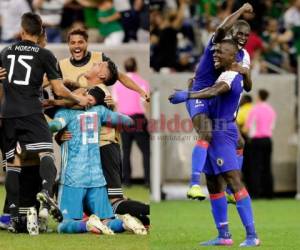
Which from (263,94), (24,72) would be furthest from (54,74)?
(263,94)

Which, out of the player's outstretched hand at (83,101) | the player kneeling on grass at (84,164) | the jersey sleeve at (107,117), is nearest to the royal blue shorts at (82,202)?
the player kneeling on grass at (84,164)

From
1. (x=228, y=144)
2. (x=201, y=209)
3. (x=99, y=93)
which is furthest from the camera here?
(x=201, y=209)

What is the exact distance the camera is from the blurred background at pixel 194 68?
55.9 feet

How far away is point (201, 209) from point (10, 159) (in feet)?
19.9

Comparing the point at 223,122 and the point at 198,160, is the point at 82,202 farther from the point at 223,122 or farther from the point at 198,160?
the point at 223,122

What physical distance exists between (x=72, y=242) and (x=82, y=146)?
4.56ft

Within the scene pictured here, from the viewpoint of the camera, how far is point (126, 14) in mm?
17172

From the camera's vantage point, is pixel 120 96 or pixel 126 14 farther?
pixel 126 14

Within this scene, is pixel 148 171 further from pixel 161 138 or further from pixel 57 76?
pixel 57 76

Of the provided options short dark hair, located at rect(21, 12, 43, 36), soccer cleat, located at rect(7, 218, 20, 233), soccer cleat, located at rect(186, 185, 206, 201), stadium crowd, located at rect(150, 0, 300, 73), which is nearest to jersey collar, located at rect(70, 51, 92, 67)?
short dark hair, located at rect(21, 12, 43, 36)

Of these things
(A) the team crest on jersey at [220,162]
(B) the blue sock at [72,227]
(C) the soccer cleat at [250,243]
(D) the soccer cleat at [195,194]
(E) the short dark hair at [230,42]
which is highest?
(E) the short dark hair at [230,42]

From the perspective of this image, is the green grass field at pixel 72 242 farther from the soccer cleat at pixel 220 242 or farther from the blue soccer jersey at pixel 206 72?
the blue soccer jersey at pixel 206 72

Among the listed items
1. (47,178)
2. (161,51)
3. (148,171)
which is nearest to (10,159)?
(47,178)

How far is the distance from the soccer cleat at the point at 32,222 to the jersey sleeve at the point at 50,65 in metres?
1.28
